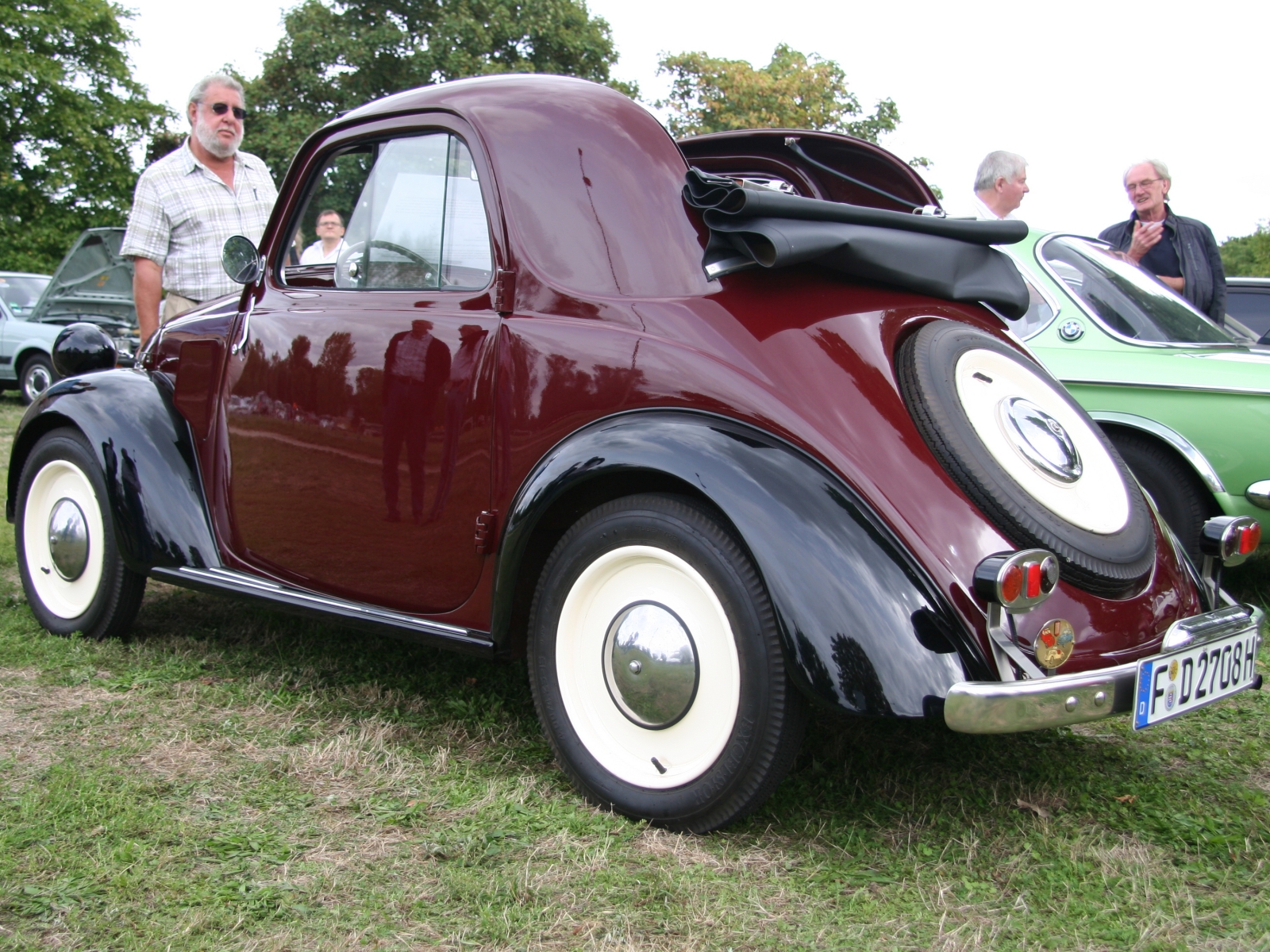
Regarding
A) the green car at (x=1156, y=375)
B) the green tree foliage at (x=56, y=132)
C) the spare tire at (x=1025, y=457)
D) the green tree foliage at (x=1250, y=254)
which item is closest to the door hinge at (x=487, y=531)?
the spare tire at (x=1025, y=457)

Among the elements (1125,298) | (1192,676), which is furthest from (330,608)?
(1125,298)

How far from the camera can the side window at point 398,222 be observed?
306 centimetres

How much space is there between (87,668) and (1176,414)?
4104 millimetres

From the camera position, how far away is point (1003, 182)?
592 centimetres

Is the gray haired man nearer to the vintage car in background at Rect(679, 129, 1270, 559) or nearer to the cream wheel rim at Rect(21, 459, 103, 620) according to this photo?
the vintage car in background at Rect(679, 129, 1270, 559)

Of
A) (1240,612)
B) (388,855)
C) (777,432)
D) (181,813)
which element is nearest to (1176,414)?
(1240,612)

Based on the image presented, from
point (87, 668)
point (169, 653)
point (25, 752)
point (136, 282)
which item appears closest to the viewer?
point (25, 752)

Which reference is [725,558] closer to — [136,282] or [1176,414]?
[1176,414]

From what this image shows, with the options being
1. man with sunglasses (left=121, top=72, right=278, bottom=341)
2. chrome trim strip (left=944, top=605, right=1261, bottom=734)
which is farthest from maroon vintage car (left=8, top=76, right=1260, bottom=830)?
man with sunglasses (left=121, top=72, right=278, bottom=341)

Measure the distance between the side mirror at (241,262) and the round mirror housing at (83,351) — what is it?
96 centimetres

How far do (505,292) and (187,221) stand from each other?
2.61 m

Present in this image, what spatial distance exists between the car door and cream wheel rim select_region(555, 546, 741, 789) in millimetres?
373

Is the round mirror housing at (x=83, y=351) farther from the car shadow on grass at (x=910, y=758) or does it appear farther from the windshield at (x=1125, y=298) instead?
the windshield at (x=1125, y=298)

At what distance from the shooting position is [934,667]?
2.18 m
